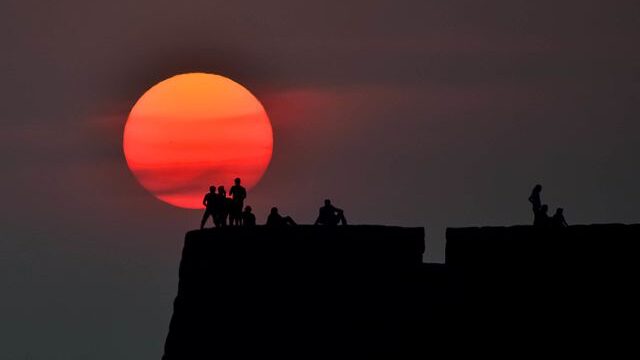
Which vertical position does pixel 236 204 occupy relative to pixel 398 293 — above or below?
above

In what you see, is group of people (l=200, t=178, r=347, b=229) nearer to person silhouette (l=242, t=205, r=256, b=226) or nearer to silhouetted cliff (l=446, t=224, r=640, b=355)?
person silhouette (l=242, t=205, r=256, b=226)

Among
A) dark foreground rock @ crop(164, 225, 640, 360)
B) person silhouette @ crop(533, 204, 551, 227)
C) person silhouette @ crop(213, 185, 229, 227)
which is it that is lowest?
dark foreground rock @ crop(164, 225, 640, 360)

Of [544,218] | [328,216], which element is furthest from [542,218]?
[328,216]

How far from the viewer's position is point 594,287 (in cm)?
5612

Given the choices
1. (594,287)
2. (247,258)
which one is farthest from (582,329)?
(247,258)

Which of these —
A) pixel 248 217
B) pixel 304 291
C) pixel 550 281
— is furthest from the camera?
pixel 248 217

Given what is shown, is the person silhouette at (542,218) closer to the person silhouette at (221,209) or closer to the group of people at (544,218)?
the group of people at (544,218)

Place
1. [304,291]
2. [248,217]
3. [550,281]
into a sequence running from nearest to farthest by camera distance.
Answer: [550,281], [304,291], [248,217]

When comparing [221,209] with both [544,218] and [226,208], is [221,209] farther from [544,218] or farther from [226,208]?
[544,218]

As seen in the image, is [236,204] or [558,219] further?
[236,204]

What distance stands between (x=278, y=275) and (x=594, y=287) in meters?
7.92

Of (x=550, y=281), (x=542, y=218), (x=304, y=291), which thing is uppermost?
(x=542, y=218)

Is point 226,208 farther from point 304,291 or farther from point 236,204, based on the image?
point 304,291

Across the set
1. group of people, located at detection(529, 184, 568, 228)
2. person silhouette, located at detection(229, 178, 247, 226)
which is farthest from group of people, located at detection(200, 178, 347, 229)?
group of people, located at detection(529, 184, 568, 228)
